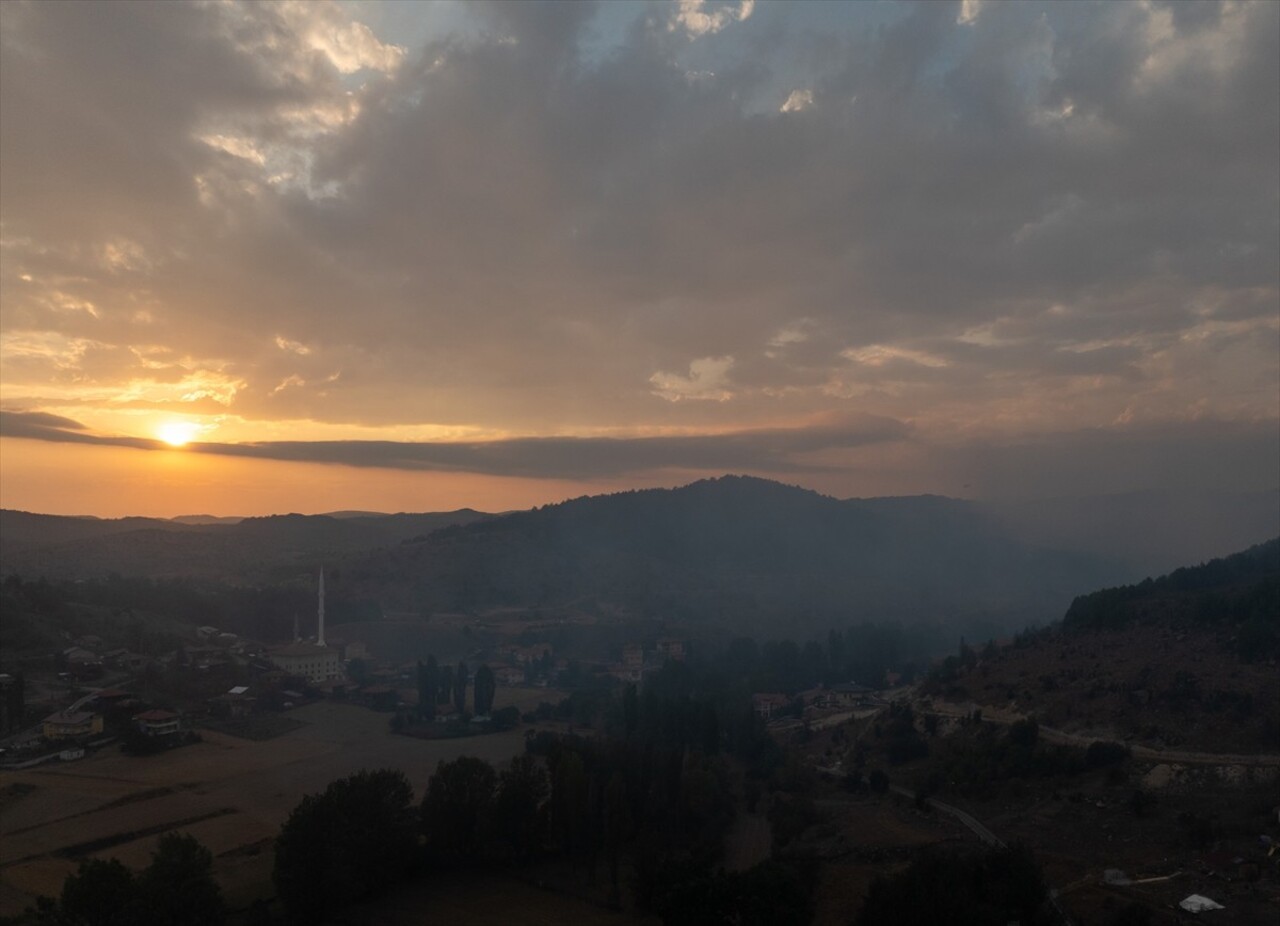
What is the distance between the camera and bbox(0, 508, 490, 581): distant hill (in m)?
107

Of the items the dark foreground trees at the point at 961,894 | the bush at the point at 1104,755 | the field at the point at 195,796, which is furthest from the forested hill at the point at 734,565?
the dark foreground trees at the point at 961,894

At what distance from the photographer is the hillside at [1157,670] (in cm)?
3566

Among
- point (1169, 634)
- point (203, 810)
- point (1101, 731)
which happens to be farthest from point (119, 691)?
point (1169, 634)

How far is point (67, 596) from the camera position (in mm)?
66938

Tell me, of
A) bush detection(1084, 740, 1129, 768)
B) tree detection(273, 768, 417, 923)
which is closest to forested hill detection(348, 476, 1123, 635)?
bush detection(1084, 740, 1129, 768)

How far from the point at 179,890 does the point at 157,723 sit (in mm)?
22269

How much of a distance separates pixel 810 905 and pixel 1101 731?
68.2 feet

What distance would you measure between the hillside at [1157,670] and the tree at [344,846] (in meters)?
27.3

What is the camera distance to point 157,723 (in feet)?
133

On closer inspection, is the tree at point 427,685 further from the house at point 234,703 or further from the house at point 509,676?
the house at point 509,676

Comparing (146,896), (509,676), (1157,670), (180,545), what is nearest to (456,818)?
(146,896)

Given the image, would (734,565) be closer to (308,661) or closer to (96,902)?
(308,661)

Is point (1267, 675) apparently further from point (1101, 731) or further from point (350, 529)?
point (350, 529)

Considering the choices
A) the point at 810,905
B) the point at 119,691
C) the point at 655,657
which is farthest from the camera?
the point at 655,657
